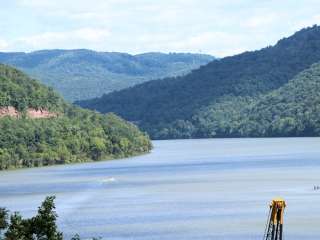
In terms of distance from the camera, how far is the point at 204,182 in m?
125

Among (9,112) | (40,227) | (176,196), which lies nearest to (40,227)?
(40,227)

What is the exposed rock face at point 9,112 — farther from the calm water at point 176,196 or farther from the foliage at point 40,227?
the foliage at point 40,227

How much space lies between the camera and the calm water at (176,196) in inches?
3068

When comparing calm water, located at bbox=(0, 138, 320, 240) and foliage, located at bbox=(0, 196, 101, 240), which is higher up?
foliage, located at bbox=(0, 196, 101, 240)

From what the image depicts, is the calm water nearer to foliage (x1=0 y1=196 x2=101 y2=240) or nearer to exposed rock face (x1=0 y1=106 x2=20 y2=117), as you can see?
exposed rock face (x1=0 y1=106 x2=20 y2=117)

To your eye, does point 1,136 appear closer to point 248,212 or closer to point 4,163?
point 4,163

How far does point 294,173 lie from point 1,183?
119ft

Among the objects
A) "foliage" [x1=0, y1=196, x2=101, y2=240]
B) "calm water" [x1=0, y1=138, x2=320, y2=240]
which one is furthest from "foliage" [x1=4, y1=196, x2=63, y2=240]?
"calm water" [x1=0, y1=138, x2=320, y2=240]

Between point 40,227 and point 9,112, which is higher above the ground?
point 9,112

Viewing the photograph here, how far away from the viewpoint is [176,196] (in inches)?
4176

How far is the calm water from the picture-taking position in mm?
77938

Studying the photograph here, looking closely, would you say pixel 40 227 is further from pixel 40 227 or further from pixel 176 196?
pixel 176 196

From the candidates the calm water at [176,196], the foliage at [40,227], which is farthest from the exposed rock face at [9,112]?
the foliage at [40,227]

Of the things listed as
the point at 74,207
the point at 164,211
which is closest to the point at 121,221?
the point at 164,211
